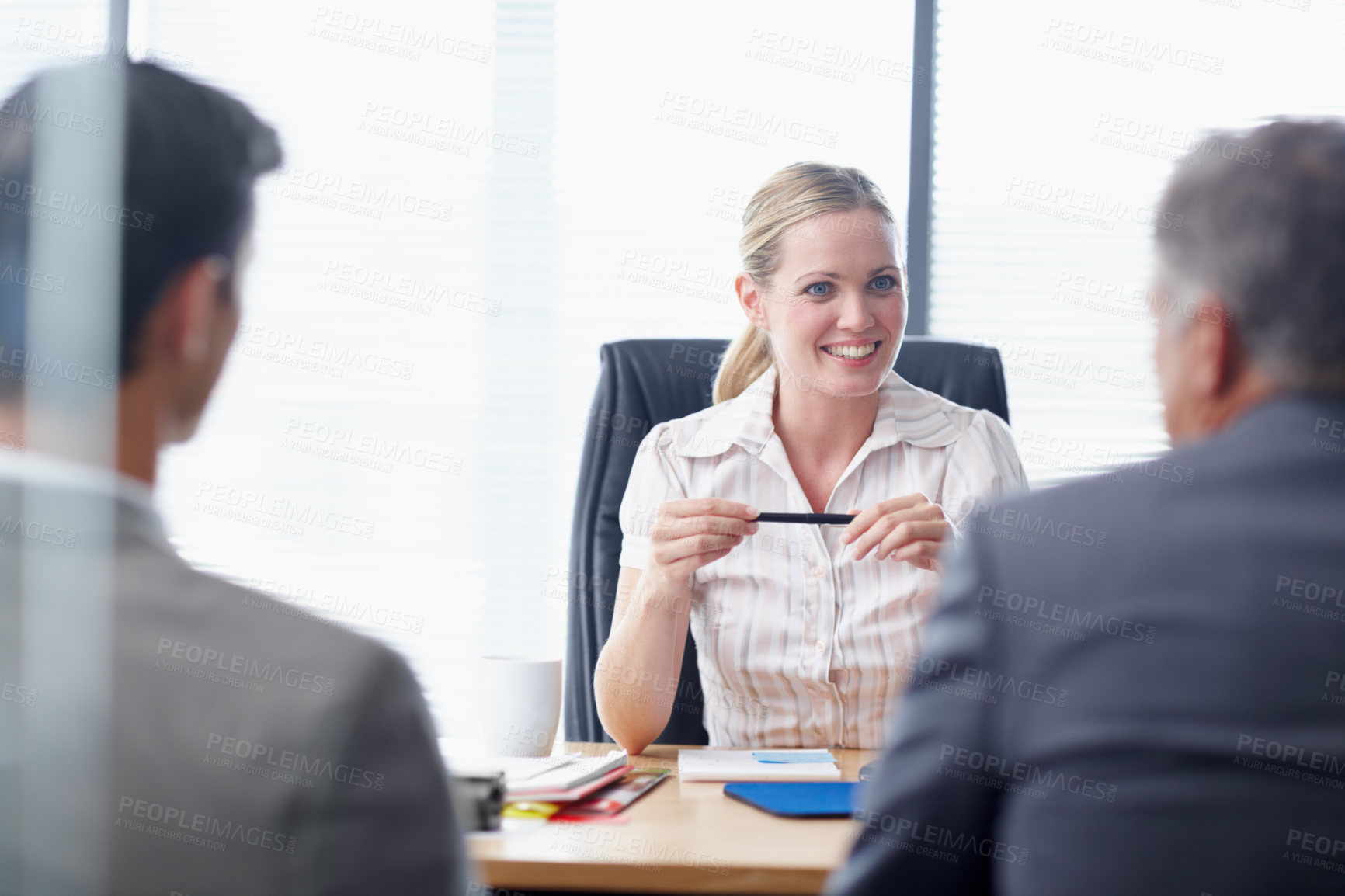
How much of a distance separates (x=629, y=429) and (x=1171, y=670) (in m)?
1.29

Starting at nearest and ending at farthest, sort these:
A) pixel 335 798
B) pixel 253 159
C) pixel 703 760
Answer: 1. pixel 335 798
2. pixel 253 159
3. pixel 703 760

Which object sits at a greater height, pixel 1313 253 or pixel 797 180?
pixel 797 180

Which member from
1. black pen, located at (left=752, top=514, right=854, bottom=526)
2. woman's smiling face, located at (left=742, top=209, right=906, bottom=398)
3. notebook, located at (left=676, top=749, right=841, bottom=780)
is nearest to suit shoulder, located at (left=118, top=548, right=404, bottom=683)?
notebook, located at (left=676, top=749, right=841, bottom=780)

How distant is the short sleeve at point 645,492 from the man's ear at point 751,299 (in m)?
0.28

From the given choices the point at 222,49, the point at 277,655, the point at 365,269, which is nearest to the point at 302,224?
the point at 365,269

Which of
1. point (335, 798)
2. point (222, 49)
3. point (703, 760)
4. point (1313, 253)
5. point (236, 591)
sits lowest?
point (703, 760)

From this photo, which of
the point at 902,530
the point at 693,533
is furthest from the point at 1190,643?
the point at 693,533

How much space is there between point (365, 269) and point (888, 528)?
1661 millimetres

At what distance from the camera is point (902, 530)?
144 centimetres

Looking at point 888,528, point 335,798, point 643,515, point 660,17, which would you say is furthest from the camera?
point 660,17

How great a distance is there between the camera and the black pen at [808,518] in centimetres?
149

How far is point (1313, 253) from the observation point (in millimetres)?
626

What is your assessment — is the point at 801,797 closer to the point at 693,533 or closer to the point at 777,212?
the point at 693,533

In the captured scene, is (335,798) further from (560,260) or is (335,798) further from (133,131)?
(560,260)
